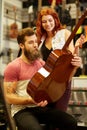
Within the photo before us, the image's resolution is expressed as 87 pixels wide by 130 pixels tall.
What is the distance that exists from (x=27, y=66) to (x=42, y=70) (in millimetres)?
202

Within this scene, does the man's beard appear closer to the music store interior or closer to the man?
the man

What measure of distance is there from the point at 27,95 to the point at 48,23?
67 centimetres

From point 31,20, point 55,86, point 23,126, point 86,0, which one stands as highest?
point 86,0

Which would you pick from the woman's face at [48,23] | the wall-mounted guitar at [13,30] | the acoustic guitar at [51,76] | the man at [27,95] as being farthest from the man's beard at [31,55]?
the wall-mounted guitar at [13,30]

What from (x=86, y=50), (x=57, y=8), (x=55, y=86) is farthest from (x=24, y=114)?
(x=57, y=8)

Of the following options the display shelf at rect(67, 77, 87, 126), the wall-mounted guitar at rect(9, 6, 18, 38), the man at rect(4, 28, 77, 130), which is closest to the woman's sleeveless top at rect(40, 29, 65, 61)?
the man at rect(4, 28, 77, 130)

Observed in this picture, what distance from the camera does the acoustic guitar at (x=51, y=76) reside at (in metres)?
2.21

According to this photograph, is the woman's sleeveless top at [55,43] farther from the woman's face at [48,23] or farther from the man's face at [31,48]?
the man's face at [31,48]

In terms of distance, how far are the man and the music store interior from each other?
1350mm

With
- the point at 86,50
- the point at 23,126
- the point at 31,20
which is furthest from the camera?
the point at 31,20

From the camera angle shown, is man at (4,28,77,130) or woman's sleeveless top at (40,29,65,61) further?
woman's sleeveless top at (40,29,65,61)

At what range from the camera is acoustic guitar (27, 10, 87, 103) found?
86.8 inches

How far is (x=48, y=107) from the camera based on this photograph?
236cm

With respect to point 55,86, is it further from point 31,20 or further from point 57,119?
point 31,20
